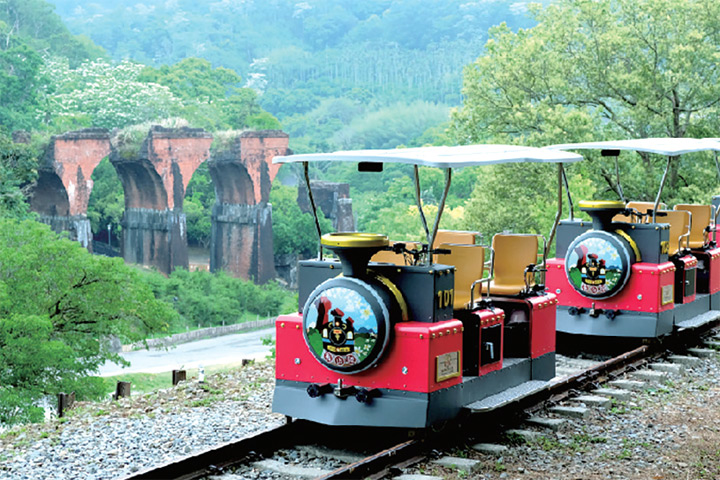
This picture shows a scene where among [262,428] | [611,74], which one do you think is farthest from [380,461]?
[611,74]

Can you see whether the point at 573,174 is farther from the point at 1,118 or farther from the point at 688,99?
the point at 1,118

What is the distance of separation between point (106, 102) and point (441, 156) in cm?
8142

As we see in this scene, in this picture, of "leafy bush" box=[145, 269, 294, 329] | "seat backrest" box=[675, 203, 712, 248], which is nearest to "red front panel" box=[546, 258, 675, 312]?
"seat backrest" box=[675, 203, 712, 248]

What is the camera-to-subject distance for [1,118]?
79.6 metres

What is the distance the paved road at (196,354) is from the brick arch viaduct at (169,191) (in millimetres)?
10068

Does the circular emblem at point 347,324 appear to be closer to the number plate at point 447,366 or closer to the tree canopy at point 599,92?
the number plate at point 447,366

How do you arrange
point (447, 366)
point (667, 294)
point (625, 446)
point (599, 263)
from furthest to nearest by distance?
point (667, 294) < point (599, 263) < point (625, 446) < point (447, 366)

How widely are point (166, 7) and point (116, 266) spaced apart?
145 meters

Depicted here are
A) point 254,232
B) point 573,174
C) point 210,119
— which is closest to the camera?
point 573,174

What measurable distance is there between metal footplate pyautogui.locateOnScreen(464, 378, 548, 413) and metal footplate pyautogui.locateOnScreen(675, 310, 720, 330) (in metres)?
4.27

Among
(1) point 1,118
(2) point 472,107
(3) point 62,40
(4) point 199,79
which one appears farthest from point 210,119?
(2) point 472,107

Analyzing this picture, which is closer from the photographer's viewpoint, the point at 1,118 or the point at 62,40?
the point at 1,118

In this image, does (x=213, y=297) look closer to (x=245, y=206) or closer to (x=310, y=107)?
(x=245, y=206)

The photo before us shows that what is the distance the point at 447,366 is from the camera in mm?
8438
